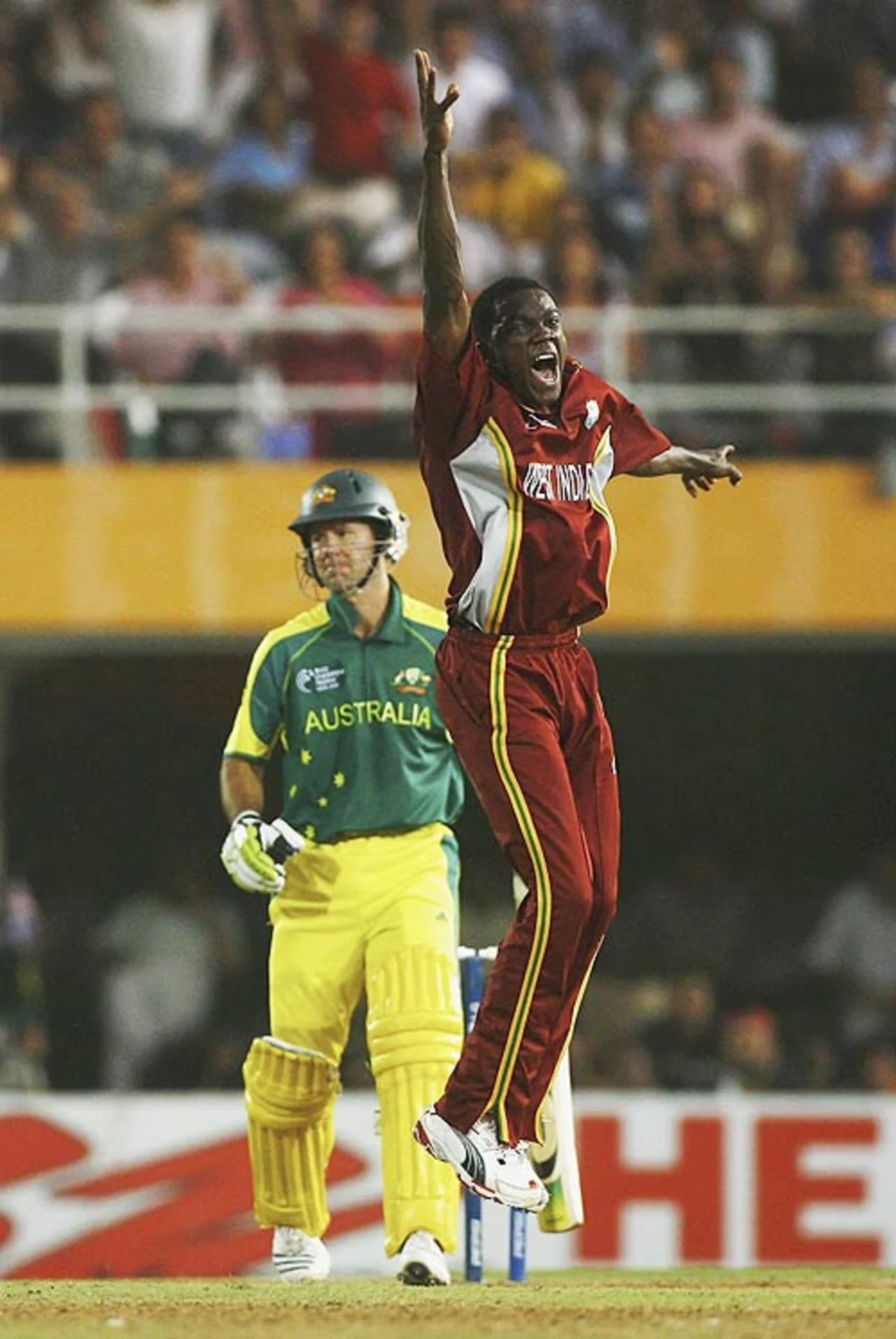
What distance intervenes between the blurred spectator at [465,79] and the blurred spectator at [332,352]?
134cm

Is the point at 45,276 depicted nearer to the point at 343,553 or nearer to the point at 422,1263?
the point at 343,553

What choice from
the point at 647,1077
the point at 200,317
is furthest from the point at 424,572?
the point at 647,1077

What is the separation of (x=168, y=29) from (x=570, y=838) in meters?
9.49

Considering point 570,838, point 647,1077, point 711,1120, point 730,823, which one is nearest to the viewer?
point 570,838

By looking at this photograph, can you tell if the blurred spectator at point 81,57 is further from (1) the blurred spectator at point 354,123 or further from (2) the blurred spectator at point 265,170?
(1) the blurred spectator at point 354,123

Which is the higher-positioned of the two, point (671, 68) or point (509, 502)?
point (671, 68)

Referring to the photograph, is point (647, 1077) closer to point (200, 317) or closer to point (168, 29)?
point (200, 317)

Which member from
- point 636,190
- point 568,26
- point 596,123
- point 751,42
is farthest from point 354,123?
point 751,42

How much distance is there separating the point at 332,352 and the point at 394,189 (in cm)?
119

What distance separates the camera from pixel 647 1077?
1438 cm

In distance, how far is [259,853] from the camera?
887 centimetres

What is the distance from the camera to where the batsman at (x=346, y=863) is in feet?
29.2

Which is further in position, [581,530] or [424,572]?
[424,572]

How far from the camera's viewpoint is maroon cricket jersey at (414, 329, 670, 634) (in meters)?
7.40
